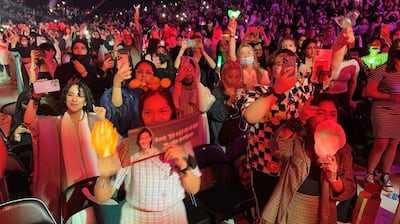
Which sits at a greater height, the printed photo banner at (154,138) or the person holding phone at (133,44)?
the person holding phone at (133,44)

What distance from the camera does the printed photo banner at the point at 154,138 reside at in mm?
1819

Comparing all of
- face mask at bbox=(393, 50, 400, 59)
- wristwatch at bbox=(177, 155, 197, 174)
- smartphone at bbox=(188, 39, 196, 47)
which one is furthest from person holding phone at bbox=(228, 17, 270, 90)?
wristwatch at bbox=(177, 155, 197, 174)

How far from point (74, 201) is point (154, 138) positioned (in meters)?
0.91

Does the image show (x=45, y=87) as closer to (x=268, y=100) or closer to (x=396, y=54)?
(x=268, y=100)

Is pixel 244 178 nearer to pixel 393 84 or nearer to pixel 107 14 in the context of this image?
pixel 393 84

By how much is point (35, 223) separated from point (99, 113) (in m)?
0.93

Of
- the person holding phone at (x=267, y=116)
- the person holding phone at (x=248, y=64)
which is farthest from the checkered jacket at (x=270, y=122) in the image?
the person holding phone at (x=248, y=64)

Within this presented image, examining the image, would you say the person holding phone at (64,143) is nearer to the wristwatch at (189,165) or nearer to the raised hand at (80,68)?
the raised hand at (80,68)

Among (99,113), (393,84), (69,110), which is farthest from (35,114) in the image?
(393,84)

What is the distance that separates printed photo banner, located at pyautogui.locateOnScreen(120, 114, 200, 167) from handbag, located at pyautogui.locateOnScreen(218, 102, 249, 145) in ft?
4.70

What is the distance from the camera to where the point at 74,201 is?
7.91 ft

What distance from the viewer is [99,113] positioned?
270 centimetres

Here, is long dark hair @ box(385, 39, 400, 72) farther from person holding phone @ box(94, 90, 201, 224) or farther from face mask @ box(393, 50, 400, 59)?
person holding phone @ box(94, 90, 201, 224)

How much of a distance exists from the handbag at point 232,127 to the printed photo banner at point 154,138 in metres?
1.43
